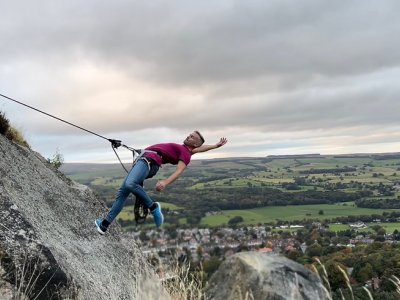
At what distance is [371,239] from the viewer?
3068 inches

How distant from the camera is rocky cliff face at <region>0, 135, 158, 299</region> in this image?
5.81 meters

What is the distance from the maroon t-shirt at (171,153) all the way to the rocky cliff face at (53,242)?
1983 mm

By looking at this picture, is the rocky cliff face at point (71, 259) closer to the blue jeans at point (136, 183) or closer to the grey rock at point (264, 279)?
the grey rock at point (264, 279)

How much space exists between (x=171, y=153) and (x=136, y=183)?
80cm

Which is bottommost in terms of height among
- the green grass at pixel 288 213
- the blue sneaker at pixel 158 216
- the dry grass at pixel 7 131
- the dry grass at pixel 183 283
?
the green grass at pixel 288 213

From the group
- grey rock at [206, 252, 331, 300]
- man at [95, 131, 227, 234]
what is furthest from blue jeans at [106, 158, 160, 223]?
grey rock at [206, 252, 331, 300]

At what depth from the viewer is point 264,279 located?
5.41m

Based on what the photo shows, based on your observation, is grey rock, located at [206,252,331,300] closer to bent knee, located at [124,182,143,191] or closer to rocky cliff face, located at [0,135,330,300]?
rocky cliff face, located at [0,135,330,300]

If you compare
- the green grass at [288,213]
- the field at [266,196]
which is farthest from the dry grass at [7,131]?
the green grass at [288,213]

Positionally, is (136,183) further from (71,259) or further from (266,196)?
(266,196)

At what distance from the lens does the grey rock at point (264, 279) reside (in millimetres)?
5082

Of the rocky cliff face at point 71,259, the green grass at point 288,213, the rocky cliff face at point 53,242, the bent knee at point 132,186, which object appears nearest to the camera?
the rocky cliff face at point 71,259

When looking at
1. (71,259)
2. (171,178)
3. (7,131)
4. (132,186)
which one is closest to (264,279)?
(171,178)

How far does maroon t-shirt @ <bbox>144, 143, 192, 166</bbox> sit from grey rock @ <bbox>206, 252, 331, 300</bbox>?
2142mm
